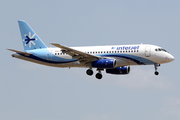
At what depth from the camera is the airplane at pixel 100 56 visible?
58.9 m

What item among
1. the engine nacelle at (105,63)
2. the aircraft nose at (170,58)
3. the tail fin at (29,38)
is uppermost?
the tail fin at (29,38)

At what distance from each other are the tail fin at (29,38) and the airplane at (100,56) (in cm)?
67

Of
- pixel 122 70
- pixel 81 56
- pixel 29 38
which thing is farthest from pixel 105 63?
pixel 29 38

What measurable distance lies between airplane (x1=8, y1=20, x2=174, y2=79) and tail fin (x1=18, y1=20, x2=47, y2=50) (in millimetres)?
673

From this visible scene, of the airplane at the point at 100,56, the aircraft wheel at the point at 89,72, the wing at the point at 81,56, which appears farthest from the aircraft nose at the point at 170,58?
the aircraft wheel at the point at 89,72

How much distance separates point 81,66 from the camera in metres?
A: 62.0

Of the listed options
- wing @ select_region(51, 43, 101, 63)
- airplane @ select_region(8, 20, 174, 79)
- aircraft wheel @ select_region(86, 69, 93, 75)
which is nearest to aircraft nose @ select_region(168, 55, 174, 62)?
airplane @ select_region(8, 20, 174, 79)

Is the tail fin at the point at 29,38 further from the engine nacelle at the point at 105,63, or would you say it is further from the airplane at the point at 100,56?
the engine nacelle at the point at 105,63

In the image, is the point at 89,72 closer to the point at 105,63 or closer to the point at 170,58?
the point at 105,63

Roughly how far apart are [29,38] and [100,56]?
46.3ft

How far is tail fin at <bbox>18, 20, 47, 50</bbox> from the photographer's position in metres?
66.0

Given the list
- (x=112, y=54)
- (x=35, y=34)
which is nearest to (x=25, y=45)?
(x=35, y=34)

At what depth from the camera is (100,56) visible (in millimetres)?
60438

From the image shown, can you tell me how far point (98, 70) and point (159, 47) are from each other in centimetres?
1102
